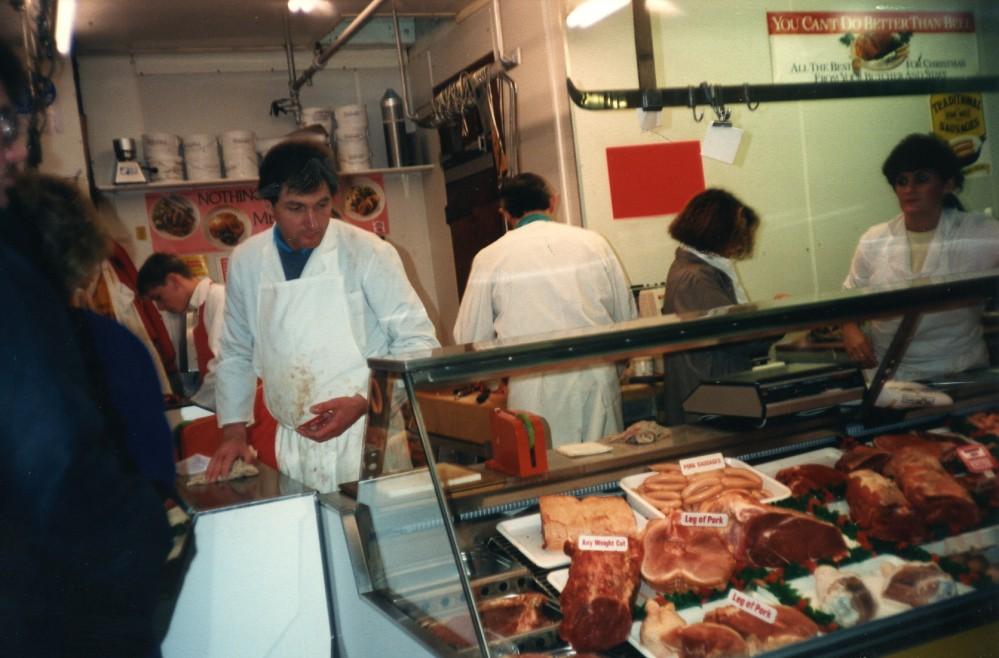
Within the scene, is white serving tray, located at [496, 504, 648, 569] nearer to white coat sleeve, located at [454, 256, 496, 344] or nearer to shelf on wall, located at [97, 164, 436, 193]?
white coat sleeve, located at [454, 256, 496, 344]

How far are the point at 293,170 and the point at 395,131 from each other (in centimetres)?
330

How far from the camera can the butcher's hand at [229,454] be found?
6.72 feet

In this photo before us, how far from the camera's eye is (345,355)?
250cm

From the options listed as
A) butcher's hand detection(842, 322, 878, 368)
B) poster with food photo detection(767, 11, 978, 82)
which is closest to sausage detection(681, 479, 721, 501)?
butcher's hand detection(842, 322, 878, 368)

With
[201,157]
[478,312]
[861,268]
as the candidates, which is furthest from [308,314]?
[201,157]

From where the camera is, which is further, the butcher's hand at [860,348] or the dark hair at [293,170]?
the dark hair at [293,170]

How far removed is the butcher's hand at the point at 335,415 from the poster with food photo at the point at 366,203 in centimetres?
392

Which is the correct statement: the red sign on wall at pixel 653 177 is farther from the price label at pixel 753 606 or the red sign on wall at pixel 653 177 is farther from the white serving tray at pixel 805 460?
the price label at pixel 753 606

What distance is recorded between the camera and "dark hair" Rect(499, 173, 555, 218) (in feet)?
10.9

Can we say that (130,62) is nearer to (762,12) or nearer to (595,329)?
(762,12)

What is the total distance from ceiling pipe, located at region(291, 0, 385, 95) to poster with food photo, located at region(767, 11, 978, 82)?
6.81ft

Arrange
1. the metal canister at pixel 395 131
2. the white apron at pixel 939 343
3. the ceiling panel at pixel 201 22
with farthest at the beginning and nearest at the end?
the metal canister at pixel 395 131 < the ceiling panel at pixel 201 22 < the white apron at pixel 939 343

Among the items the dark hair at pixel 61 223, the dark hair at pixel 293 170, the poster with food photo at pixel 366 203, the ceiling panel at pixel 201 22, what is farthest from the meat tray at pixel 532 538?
the poster with food photo at pixel 366 203

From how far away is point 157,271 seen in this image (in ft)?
14.3
